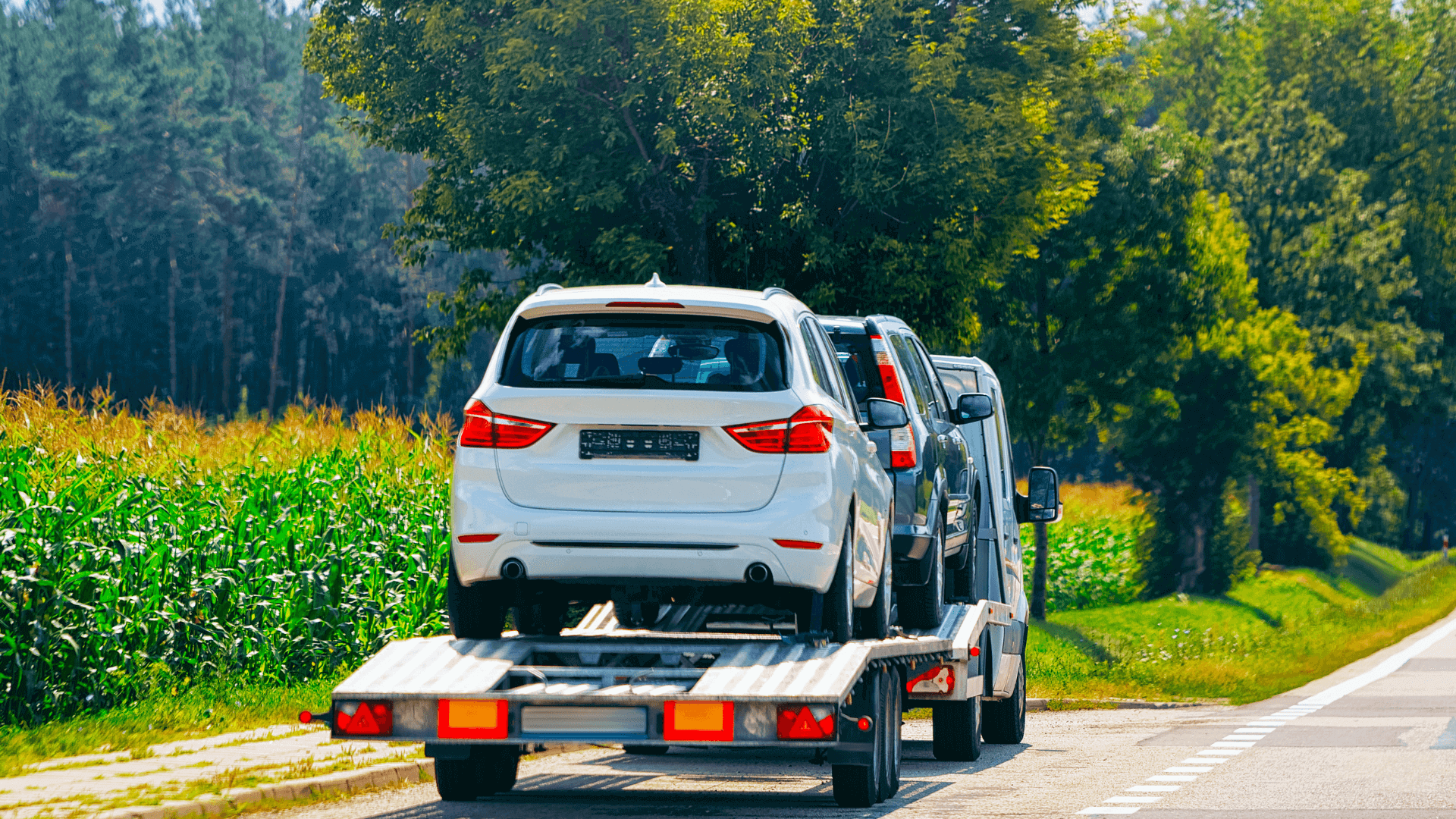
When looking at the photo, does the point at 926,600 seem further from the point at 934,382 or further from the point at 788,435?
the point at 788,435

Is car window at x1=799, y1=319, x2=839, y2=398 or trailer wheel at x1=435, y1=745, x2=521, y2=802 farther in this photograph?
trailer wheel at x1=435, y1=745, x2=521, y2=802

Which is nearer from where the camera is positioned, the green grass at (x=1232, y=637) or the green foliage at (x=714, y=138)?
the green foliage at (x=714, y=138)

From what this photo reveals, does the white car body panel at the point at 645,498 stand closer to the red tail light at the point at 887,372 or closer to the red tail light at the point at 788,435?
the red tail light at the point at 788,435

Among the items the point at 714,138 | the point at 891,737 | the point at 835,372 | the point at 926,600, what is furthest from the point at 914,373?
the point at 714,138

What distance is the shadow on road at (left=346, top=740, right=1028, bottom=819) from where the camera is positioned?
9.88m

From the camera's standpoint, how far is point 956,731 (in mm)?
13539

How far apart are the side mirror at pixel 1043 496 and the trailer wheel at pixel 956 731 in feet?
7.27

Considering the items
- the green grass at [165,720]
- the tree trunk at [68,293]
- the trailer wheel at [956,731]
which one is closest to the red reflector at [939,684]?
the trailer wheel at [956,731]

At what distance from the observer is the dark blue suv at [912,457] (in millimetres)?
10641

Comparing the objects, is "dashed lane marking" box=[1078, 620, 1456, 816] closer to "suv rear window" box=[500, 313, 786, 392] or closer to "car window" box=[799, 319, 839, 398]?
"car window" box=[799, 319, 839, 398]

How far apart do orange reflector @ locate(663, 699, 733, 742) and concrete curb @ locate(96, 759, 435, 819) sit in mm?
2563

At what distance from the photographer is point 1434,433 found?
80.9 metres

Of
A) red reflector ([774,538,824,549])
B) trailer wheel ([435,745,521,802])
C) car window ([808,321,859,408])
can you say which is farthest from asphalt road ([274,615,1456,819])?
car window ([808,321,859,408])

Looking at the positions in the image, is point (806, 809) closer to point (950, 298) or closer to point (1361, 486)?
point (950, 298)
